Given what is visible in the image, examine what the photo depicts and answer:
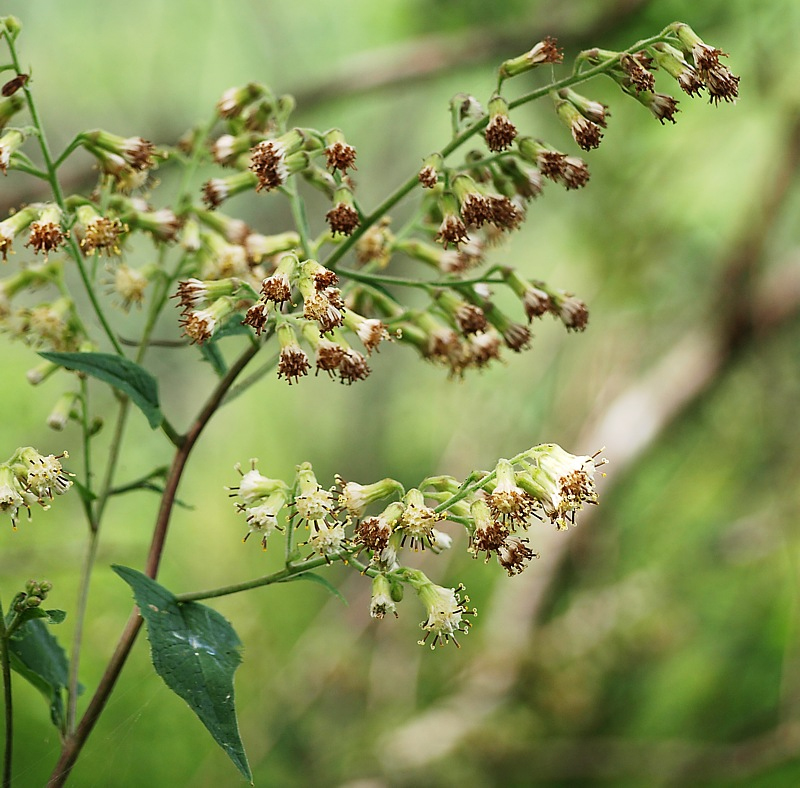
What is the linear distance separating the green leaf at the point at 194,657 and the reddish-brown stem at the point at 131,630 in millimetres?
32

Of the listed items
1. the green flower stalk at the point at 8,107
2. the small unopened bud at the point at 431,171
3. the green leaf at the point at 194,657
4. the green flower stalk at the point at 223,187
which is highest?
the green flower stalk at the point at 8,107

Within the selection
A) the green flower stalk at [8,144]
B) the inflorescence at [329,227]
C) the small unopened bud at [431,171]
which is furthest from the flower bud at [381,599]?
the green flower stalk at [8,144]

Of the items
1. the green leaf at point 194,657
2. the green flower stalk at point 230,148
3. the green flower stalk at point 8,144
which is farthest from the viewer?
the green flower stalk at point 230,148

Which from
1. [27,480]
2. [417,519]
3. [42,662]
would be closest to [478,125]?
[417,519]

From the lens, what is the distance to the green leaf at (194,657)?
521 millimetres

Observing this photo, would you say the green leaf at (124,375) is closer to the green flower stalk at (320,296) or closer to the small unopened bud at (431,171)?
the green flower stalk at (320,296)

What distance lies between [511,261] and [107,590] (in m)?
1.71

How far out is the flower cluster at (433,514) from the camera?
554mm

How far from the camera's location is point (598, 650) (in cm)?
196

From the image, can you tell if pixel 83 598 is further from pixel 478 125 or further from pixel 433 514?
pixel 478 125

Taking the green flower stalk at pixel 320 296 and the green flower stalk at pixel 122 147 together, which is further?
the green flower stalk at pixel 122 147

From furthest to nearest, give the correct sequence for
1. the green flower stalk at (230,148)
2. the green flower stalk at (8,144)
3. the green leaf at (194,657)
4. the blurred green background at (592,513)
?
the blurred green background at (592,513)
the green flower stalk at (230,148)
the green flower stalk at (8,144)
the green leaf at (194,657)

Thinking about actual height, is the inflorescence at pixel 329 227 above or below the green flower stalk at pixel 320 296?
above

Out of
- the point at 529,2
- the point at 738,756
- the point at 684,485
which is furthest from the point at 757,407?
the point at 529,2
